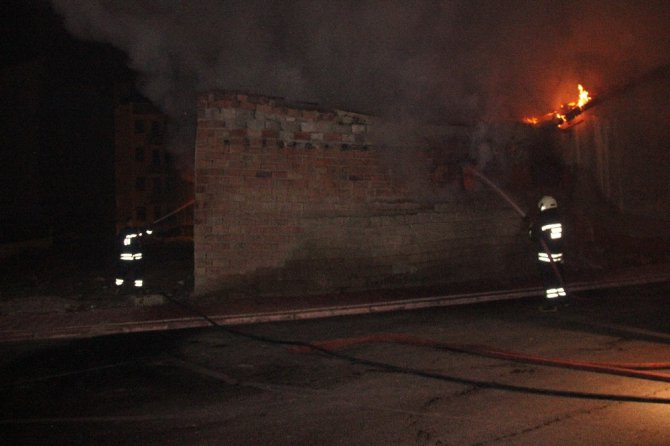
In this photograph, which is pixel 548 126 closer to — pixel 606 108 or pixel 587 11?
pixel 606 108

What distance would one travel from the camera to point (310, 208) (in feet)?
33.3

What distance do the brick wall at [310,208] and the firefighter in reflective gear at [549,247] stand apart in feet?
9.19

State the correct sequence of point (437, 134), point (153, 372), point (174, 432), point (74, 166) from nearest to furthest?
point (174, 432)
point (153, 372)
point (437, 134)
point (74, 166)

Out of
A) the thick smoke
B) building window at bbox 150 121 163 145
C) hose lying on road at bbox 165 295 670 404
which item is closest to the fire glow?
the thick smoke

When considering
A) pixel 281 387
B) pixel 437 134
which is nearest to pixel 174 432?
pixel 281 387

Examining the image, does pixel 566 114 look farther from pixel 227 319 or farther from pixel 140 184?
pixel 140 184

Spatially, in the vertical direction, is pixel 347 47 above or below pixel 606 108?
above

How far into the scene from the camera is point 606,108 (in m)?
13.4

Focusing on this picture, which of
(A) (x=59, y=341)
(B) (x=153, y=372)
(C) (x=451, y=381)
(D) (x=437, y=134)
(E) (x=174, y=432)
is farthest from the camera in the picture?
(D) (x=437, y=134)

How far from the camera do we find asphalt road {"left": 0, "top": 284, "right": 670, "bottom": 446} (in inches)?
162

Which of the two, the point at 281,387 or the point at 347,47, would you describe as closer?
the point at 281,387

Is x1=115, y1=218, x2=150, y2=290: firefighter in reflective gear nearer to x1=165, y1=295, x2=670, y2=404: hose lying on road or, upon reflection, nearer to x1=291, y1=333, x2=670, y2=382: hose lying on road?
x1=165, y1=295, x2=670, y2=404: hose lying on road

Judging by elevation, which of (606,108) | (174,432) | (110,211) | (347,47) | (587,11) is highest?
(587,11)

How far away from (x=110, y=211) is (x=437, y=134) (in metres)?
12.8
